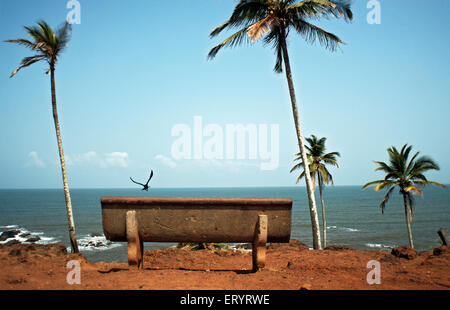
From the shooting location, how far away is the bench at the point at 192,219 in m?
5.89

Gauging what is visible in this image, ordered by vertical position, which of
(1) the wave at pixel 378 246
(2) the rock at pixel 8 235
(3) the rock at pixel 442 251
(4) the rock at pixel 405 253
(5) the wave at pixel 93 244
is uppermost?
(3) the rock at pixel 442 251

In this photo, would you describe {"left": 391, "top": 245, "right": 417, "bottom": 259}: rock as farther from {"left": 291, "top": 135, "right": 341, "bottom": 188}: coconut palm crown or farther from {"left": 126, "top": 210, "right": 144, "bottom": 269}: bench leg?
{"left": 291, "top": 135, "right": 341, "bottom": 188}: coconut palm crown

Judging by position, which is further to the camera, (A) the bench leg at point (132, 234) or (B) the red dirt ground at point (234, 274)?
(A) the bench leg at point (132, 234)

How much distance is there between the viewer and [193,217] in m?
5.94

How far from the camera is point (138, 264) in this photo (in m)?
6.07

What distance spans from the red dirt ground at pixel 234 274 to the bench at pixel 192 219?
2.31 ft

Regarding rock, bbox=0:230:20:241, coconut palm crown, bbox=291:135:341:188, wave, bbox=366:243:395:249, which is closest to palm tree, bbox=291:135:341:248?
coconut palm crown, bbox=291:135:341:188

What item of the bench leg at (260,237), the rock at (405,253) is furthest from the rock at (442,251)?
the bench leg at (260,237)

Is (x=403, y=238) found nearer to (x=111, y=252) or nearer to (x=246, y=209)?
(x=111, y=252)

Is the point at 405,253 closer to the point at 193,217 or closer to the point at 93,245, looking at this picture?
the point at 193,217

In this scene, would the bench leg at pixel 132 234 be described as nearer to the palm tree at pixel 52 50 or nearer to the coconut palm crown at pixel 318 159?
the palm tree at pixel 52 50

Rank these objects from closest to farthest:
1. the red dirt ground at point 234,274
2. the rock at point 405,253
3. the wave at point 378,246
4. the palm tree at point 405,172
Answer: the red dirt ground at point 234,274
the rock at point 405,253
the palm tree at point 405,172
the wave at point 378,246

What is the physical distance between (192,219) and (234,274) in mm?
1435

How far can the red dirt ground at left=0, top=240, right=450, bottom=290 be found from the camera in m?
4.90
